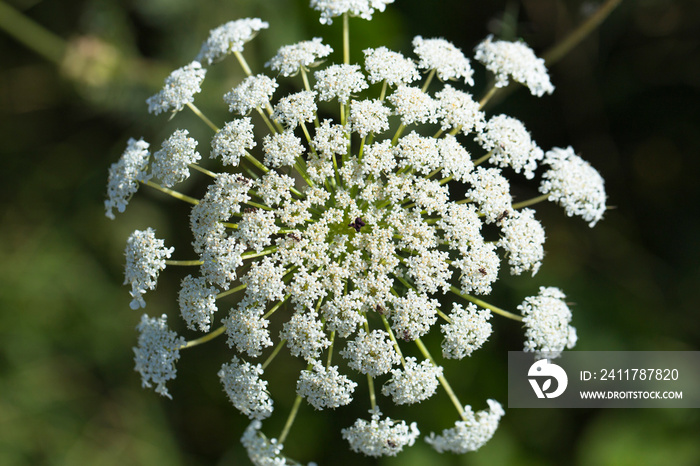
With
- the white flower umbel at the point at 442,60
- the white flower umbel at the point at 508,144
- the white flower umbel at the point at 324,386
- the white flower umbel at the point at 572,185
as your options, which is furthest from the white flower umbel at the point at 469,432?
the white flower umbel at the point at 442,60

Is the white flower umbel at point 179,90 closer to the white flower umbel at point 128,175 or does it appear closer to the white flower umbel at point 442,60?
the white flower umbel at point 128,175

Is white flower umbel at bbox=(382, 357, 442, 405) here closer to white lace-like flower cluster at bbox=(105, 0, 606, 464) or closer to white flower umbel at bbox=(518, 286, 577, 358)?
white lace-like flower cluster at bbox=(105, 0, 606, 464)

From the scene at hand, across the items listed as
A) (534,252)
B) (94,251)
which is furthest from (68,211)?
(534,252)

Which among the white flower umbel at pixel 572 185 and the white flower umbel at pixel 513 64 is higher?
the white flower umbel at pixel 513 64

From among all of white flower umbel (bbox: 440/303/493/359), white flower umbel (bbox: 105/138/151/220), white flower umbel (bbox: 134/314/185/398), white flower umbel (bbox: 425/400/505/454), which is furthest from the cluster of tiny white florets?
white flower umbel (bbox: 425/400/505/454)

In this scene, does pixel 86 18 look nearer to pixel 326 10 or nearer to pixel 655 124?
pixel 326 10

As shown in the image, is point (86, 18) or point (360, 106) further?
point (86, 18)
